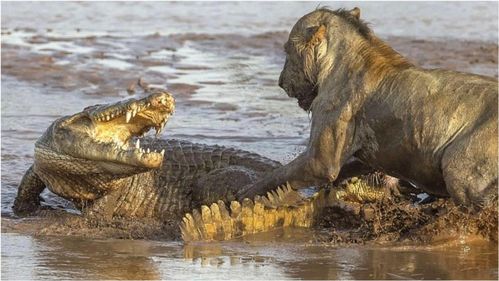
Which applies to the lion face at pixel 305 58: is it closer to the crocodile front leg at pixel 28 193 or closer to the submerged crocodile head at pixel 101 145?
the submerged crocodile head at pixel 101 145

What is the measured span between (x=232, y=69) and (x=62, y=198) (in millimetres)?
7727

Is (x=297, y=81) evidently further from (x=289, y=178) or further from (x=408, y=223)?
(x=408, y=223)

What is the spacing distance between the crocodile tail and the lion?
0.15 m

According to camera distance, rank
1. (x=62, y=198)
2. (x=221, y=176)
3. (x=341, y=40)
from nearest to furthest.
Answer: (x=341, y=40) < (x=221, y=176) < (x=62, y=198)

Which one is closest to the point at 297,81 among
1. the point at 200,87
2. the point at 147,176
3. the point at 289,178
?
the point at 289,178

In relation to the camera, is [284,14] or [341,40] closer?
[341,40]

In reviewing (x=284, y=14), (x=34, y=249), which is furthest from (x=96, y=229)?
(x=284, y=14)

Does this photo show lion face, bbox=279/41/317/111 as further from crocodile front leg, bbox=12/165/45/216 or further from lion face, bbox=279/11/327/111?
crocodile front leg, bbox=12/165/45/216

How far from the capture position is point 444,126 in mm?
7883

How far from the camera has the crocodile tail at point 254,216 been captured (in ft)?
26.2

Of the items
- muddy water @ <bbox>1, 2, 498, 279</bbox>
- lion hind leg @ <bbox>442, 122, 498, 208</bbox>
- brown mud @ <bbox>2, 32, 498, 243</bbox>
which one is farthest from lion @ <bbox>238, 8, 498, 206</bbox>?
muddy water @ <bbox>1, 2, 498, 279</bbox>

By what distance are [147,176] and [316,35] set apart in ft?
6.30

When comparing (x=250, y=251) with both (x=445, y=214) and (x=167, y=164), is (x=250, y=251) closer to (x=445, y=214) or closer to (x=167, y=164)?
(x=445, y=214)

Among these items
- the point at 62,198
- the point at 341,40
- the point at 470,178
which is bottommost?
the point at 62,198
